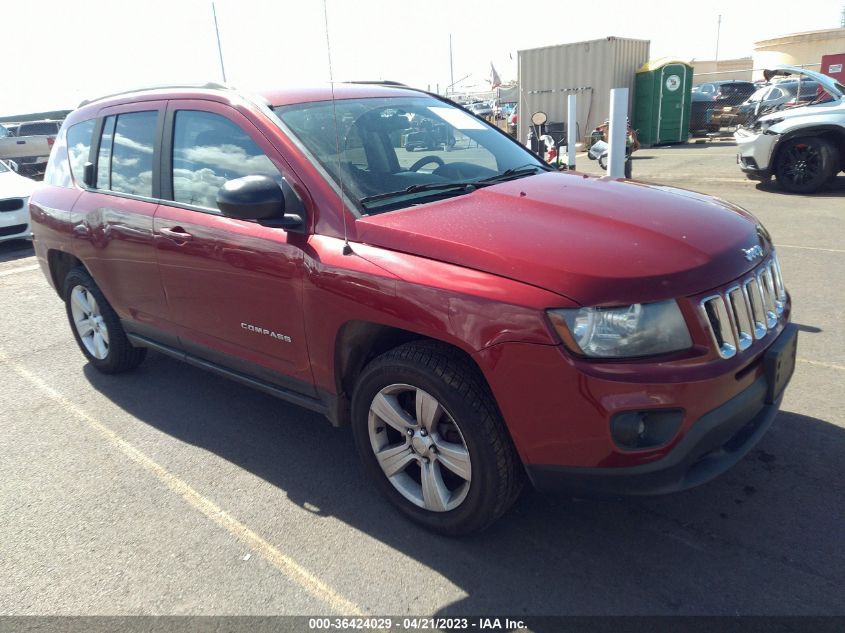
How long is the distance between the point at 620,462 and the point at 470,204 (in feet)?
4.26

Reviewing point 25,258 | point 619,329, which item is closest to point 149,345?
point 619,329

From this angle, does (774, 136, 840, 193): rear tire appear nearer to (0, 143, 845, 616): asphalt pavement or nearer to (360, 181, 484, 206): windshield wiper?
(0, 143, 845, 616): asphalt pavement

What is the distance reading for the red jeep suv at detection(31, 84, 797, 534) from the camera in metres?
2.30

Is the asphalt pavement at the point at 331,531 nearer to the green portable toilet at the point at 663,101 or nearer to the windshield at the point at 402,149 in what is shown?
the windshield at the point at 402,149

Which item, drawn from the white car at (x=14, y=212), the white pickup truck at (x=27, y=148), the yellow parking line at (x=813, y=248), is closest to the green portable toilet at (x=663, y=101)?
the yellow parking line at (x=813, y=248)

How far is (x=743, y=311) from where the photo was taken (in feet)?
8.29

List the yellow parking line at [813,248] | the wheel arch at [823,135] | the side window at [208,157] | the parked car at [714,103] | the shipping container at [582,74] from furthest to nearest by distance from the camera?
the parked car at [714,103], the shipping container at [582,74], the wheel arch at [823,135], the yellow parking line at [813,248], the side window at [208,157]

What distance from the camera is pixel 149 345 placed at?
428cm

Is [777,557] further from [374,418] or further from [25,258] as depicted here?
[25,258]

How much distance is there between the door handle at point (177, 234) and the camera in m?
3.54

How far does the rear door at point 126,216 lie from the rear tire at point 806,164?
9783 millimetres

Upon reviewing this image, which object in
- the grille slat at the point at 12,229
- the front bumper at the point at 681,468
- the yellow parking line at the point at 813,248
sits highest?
the front bumper at the point at 681,468

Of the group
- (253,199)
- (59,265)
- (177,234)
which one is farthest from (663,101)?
(253,199)

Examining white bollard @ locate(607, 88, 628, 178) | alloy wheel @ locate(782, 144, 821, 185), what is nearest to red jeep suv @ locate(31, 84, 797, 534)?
white bollard @ locate(607, 88, 628, 178)
